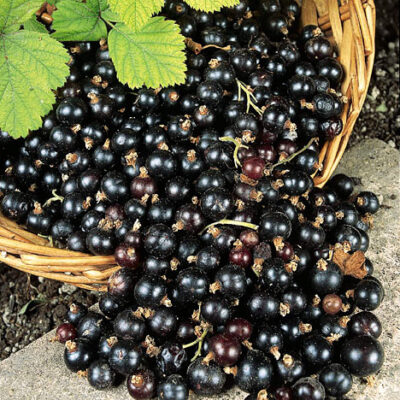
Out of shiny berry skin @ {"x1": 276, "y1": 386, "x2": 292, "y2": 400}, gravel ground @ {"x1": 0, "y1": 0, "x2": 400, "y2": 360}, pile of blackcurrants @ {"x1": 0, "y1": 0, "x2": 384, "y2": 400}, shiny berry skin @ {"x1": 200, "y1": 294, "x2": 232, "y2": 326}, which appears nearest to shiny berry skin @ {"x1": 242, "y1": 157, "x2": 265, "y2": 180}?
pile of blackcurrants @ {"x1": 0, "y1": 0, "x2": 384, "y2": 400}

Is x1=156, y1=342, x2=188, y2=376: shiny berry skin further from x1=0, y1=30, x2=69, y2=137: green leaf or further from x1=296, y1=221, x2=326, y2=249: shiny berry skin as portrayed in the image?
x1=0, y1=30, x2=69, y2=137: green leaf

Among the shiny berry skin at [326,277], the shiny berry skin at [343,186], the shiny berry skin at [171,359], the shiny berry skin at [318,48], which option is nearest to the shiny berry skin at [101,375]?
the shiny berry skin at [171,359]

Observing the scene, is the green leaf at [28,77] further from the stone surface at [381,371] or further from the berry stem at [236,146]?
the stone surface at [381,371]

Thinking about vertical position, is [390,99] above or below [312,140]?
below

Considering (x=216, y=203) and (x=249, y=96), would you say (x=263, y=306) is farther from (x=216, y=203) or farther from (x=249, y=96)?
(x=249, y=96)

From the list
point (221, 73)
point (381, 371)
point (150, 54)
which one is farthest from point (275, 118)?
point (381, 371)

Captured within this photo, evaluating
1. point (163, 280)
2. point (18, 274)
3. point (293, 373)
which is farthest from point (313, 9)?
point (18, 274)

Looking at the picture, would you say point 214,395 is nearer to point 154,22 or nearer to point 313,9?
point 154,22

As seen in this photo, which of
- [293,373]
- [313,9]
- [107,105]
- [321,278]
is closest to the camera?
[293,373]
